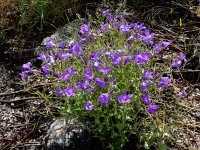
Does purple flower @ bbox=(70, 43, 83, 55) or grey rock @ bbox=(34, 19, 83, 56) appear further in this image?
grey rock @ bbox=(34, 19, 83, 56)

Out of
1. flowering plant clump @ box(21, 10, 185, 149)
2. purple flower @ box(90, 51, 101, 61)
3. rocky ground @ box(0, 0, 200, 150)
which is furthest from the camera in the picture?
rocky ground @ box(0, 0, 200, 150)

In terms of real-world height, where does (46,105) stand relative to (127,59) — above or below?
below

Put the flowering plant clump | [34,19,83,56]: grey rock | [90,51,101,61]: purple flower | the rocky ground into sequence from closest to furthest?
the flowering plant clump
[90,51,101,61]: purple flower
the rocky ground
[34,19,83,56]: grey rock

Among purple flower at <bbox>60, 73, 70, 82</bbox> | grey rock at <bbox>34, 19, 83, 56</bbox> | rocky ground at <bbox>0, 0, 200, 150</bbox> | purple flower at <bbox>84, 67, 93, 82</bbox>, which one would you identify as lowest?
rocky ground at <bbox>0, 0, 200, 150</bbox>

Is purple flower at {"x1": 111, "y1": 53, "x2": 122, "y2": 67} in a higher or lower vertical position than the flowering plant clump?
higher

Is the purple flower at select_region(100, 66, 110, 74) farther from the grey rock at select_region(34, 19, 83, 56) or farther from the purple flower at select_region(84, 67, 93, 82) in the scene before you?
the grey rock at select_region(34, 19, 83, 56)

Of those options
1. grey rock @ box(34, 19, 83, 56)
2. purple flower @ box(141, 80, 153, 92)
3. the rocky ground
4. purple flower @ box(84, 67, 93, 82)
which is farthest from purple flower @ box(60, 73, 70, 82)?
grey rock @ box(34, 19, 83, 56)

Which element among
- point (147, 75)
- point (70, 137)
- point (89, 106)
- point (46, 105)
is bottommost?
point (46, 105)

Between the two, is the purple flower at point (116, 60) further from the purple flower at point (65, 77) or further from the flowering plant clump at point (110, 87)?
the purple flower at point (65, 77)

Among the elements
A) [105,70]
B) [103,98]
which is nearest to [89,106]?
[103,98]

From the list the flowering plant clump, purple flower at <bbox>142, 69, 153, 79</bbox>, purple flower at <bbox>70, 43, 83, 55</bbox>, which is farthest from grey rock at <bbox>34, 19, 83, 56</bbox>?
purple flower at <bbox>142, 69, 153, 79</bbox>

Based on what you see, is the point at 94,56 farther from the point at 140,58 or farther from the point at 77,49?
the point at 140,58
